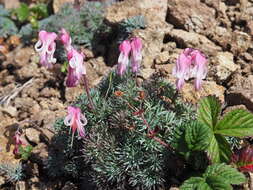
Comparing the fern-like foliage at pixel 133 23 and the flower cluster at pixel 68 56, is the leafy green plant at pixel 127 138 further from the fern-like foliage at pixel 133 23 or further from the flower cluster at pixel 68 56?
the fern-like foliage at pixel 133 23

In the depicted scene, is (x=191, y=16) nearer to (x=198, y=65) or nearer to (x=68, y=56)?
(x=198, y=65)

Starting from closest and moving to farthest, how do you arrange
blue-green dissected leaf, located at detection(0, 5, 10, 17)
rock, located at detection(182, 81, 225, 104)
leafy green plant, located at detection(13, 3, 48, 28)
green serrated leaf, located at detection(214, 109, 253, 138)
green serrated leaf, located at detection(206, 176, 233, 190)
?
1. green serrated leaf, located at detection(206, 176, 233, 190)
2. green serrated leaf, located at detection(214, 109, 253, 138)
3. rock, located at detection(182, 81, 225, 104)
4. leafy green plant, located at detection(13, 3, 48, 28)
5. blue-green dissected leaf, located at detection(0, 5, 10, 17)

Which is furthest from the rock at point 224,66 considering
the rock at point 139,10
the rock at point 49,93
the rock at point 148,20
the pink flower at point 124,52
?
the rock at point 49,93

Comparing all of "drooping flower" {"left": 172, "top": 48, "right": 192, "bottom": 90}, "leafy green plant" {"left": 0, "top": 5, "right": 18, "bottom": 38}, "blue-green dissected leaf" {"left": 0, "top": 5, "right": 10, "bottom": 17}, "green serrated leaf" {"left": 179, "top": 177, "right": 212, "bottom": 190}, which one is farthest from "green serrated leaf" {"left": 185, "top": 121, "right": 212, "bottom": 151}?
"blue-green dissected leaf" {"left": 0, "top": 5, "right": 10, "bottom": 17}

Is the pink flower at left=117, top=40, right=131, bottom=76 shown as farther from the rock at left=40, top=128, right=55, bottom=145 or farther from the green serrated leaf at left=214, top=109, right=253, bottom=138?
the rock at left=40, top=128, right=55, bottom=145

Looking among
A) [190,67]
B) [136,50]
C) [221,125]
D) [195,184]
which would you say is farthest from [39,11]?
[195,184]

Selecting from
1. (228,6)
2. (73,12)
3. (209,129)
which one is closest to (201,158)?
(209,129)

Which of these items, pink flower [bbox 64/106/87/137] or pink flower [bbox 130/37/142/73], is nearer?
pink flower [bbox 64/106/87/137]
